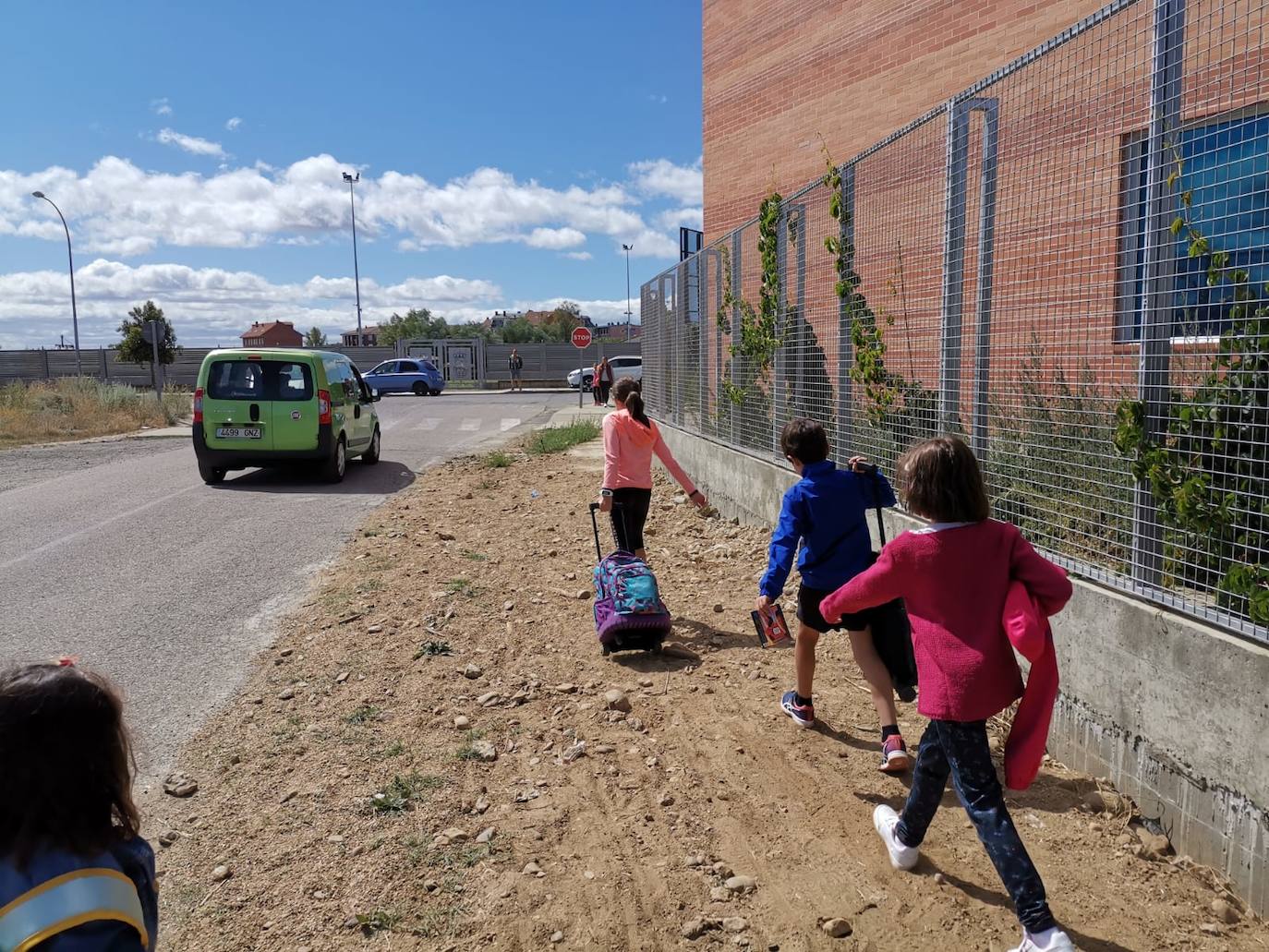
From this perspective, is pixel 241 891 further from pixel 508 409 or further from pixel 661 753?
pixel 508 409

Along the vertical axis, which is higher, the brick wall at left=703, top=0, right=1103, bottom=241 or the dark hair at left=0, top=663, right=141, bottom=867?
the brick wall at left=703, top=0, right=1103, bottom=241

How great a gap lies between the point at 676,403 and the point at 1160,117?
31.5 feet

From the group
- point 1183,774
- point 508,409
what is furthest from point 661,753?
point 508,409

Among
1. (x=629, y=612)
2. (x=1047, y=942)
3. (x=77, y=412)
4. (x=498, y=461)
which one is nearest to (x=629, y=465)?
(x=629, y=612)

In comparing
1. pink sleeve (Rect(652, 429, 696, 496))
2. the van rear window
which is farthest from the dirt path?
the van rear window

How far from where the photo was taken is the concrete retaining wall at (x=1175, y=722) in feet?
9.45

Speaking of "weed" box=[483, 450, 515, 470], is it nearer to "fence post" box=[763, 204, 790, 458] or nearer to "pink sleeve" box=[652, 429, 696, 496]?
"fence post" box=[763, 204, 790, 458]

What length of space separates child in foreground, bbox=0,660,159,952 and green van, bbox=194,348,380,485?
37.5 ft

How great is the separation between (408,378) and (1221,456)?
3812 centimetres

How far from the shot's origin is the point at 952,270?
515 centimetres

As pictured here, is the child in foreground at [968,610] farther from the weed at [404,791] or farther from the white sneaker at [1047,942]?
the weed at [404,791]

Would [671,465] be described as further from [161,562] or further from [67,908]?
[67,908]

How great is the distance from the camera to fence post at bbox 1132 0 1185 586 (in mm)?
3430

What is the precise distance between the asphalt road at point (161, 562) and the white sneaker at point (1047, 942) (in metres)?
3.30
